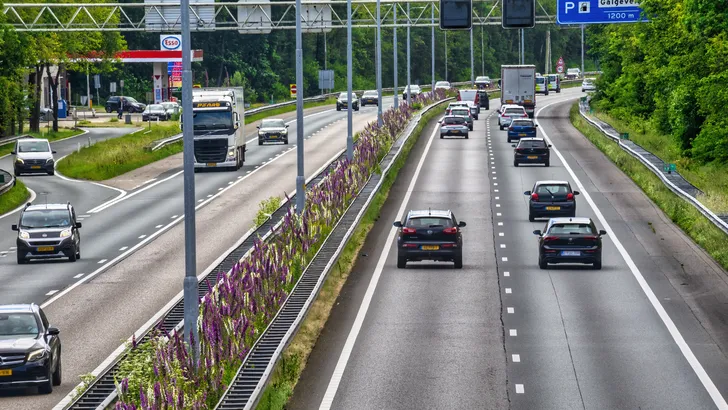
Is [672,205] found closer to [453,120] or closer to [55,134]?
[453,120]

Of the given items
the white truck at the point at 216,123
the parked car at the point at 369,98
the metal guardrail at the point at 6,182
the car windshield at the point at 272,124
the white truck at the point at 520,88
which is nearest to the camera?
the metal guardrail at the point at 6,182

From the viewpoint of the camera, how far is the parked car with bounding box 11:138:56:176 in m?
68.8

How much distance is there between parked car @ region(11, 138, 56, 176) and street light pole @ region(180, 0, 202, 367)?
160 feet

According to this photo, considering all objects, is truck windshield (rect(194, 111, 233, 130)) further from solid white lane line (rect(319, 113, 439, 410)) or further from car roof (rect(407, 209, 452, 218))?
car roof (rect(407, 209, 452, 218))

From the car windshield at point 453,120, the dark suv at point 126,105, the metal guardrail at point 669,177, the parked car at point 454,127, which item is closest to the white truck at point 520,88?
Result: the car windshield at point 453,120

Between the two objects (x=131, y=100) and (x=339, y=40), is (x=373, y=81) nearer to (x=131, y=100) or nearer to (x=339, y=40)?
(x=339, y=40)

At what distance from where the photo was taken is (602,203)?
2067 inches

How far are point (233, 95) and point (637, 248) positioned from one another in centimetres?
2806

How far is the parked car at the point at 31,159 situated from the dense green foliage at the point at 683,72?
3033 centimetres

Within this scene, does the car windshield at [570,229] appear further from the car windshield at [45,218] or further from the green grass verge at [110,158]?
the green grass verge at [110,158]

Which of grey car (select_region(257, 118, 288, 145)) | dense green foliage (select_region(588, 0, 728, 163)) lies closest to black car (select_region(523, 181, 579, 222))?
dense green foliage (select_region(588, 0, 728, 163))

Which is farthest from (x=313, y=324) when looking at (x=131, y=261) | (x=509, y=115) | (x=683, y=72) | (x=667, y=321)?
(x=509, y=115)

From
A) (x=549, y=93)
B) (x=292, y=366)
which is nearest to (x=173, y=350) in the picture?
(x=292, y=366)

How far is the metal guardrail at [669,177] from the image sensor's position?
134ft
